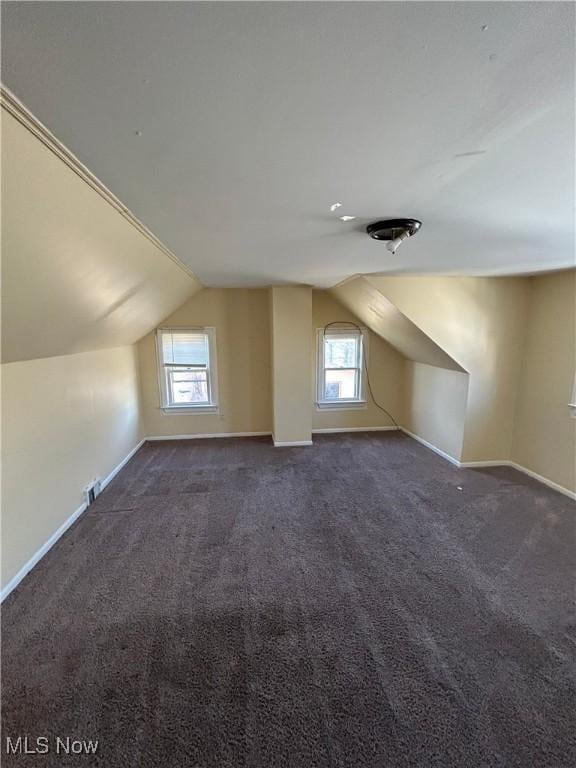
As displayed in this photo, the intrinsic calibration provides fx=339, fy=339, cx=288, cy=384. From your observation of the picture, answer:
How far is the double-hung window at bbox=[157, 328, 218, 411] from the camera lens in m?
4.87

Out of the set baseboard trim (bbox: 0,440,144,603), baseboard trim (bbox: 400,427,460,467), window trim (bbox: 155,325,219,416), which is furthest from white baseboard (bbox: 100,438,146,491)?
baseboard trim (bbox: 400,427,460,467)

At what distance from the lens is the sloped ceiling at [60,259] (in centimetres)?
114

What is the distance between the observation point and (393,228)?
174 cm

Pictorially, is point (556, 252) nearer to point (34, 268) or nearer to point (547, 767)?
point (547, 767)

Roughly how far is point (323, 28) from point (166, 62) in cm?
35

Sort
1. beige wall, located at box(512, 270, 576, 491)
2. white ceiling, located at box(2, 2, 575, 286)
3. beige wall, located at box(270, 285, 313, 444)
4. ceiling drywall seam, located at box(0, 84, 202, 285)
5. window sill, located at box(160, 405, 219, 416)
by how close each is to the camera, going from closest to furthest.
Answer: white ceiling, located at box(2, 2, 575, 286) < ceiling drywall seam, located at box(0, 84, 202, 285) < beige wall, located at box(512, 270, 576, 491) < beige wall, located at box(270, 285, 313, 444) < window sill, located at box(160, 405, 219, 416)

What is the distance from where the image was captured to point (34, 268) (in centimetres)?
158

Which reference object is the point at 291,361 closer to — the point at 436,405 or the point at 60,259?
the point at 436,405

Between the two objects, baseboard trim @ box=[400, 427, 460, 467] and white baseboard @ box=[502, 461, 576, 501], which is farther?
baseboard trim @ box=[400, 427, 460, 467]

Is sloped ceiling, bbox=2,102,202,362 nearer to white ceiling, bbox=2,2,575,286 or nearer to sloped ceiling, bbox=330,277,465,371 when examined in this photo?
white ceiling, bbox=2,2,575,286

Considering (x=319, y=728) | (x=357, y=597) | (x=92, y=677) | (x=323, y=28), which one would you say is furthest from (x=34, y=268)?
(x=357, y=597)

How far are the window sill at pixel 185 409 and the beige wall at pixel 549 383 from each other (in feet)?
13.1

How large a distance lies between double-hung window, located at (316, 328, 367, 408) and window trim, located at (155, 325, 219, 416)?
1.55m

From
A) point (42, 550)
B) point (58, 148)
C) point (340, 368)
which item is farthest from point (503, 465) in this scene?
point (58, 148)
